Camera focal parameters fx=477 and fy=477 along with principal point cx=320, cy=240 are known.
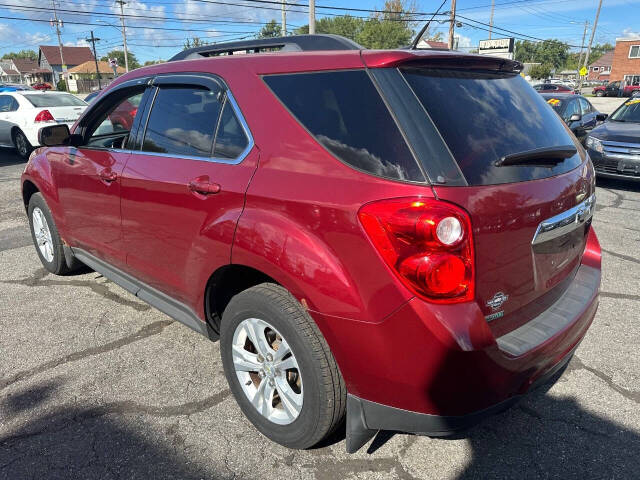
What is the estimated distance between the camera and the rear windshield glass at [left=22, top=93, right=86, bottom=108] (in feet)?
36.7

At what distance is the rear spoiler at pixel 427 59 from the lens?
1.95 m

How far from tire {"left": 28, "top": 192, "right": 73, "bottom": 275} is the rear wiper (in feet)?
12.0

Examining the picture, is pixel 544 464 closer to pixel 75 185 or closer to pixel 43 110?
pixel 75 185

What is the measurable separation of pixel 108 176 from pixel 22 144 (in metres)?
10.1

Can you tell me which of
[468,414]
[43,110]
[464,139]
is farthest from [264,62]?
[43,110]

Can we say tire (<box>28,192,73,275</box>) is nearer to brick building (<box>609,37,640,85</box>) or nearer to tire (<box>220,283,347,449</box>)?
tire (<box>220,283,347,449</box>)

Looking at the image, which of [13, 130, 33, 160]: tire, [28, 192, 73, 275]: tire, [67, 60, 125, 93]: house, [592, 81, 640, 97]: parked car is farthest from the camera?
[67, 60, 125, 93]: house

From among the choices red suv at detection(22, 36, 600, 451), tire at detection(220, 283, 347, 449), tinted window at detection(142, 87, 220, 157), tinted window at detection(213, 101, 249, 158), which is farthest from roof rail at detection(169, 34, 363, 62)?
tire at detection(220, 283, 347, 449)

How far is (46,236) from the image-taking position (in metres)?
4.34

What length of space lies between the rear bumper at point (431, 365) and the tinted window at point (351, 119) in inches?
21.3

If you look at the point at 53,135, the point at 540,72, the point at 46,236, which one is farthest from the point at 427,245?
the point at 540,72

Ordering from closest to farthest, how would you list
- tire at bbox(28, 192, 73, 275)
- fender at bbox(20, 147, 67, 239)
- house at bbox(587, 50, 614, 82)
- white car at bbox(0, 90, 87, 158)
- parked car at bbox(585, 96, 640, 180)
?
fender at bbox(20, 147, 67, 239)
tire at bbox(28, 192, 73, 275)
parked car at bbox(585, 96, 640, 180)
white car at bbox(0, 90, 87, 158)
house at bbox(587, 50, 614, 82)

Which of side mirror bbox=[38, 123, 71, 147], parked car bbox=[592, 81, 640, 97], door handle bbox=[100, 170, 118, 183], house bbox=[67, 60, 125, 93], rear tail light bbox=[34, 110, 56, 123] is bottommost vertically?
parked car bbox=[592, 81, 640, 97]

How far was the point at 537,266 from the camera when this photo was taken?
6.63ft
